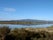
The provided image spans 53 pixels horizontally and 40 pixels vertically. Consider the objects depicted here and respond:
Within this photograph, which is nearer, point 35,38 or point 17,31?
point 35,38

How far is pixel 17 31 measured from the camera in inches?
697

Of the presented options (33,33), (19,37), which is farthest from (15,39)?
(33,33)

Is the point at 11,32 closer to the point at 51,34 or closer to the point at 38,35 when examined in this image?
the point at 38,35

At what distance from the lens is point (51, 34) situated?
16.2 m

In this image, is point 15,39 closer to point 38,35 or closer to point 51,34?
point 38,35

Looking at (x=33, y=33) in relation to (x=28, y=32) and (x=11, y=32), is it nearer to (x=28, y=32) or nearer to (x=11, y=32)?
(x=28, y=32)

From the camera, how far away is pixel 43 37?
53.4ft

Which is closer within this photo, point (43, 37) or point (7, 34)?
point (43, 37)

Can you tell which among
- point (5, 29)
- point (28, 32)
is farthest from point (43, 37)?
point (5, 29)

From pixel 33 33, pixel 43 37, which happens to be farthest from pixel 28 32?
pixel 43 37

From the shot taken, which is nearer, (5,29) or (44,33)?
(44,33)

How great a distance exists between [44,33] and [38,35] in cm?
56

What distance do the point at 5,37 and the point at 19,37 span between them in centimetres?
131

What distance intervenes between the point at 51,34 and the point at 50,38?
40 centimetres
